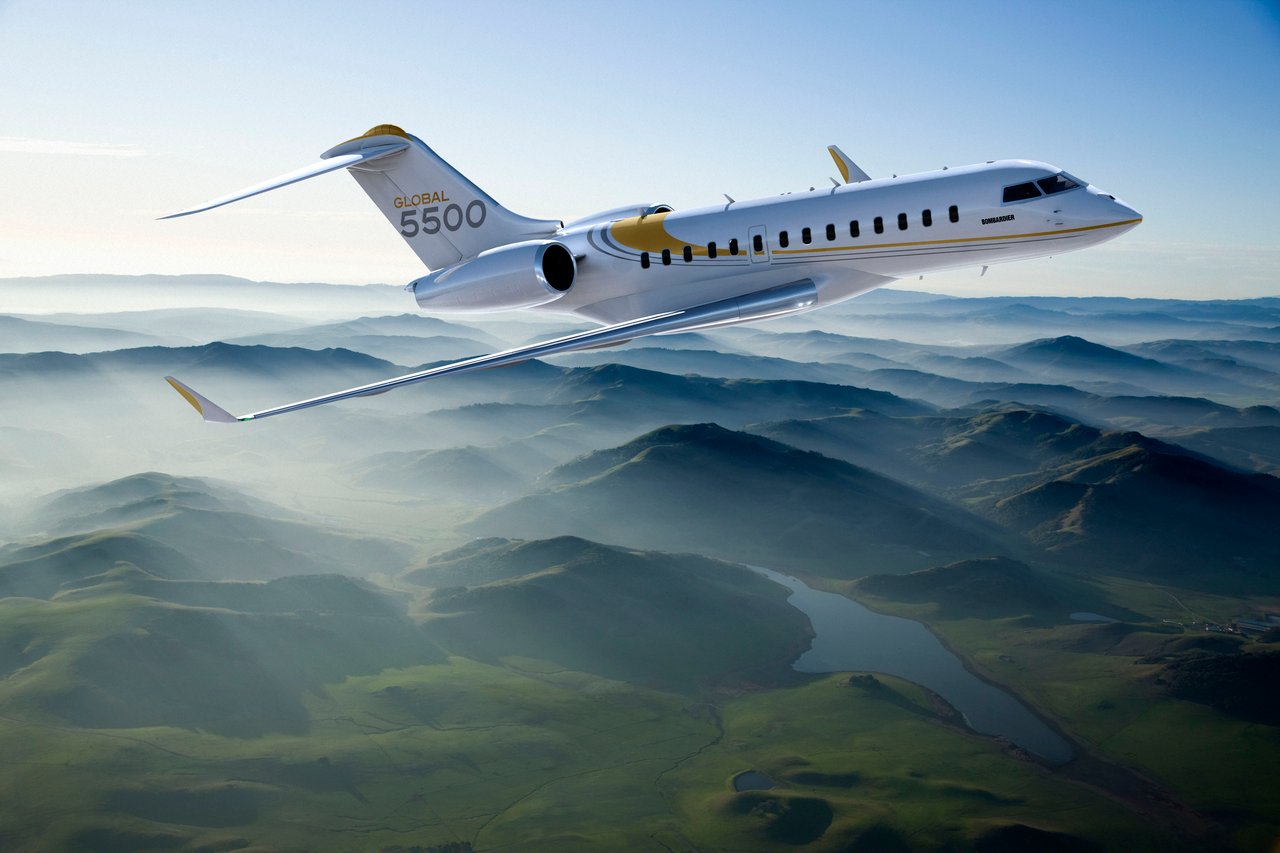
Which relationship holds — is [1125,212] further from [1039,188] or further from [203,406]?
[203,406]

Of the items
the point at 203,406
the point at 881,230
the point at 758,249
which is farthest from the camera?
the point at 758,249

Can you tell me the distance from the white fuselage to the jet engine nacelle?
5482 mm

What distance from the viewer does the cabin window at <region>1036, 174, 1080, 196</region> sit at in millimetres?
39688

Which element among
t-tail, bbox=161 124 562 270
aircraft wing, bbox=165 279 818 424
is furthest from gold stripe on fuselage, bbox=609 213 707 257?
t-tail, bbox=161 124 562 270

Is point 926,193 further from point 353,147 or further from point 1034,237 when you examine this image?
point 353,147

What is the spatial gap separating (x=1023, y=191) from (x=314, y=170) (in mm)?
31969

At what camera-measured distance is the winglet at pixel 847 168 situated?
4422cm

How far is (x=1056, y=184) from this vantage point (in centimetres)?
3981

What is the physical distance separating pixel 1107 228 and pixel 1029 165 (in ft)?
14.4

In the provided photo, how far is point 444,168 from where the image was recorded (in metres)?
47.6

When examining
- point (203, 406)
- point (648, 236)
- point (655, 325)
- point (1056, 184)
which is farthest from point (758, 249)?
point (203, 406)

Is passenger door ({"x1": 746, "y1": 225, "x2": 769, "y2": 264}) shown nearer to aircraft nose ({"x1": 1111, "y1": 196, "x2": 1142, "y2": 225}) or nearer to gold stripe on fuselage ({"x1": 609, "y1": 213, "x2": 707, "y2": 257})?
gold stripe on fuselage ({"x1": 609, "y1": 213, "x2": 707, "y2": 257})

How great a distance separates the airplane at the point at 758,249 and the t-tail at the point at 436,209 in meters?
2.09

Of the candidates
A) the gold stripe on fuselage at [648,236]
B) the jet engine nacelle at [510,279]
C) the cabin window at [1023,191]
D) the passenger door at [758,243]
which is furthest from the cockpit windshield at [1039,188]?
the jet engine nacelle at [510,279]
